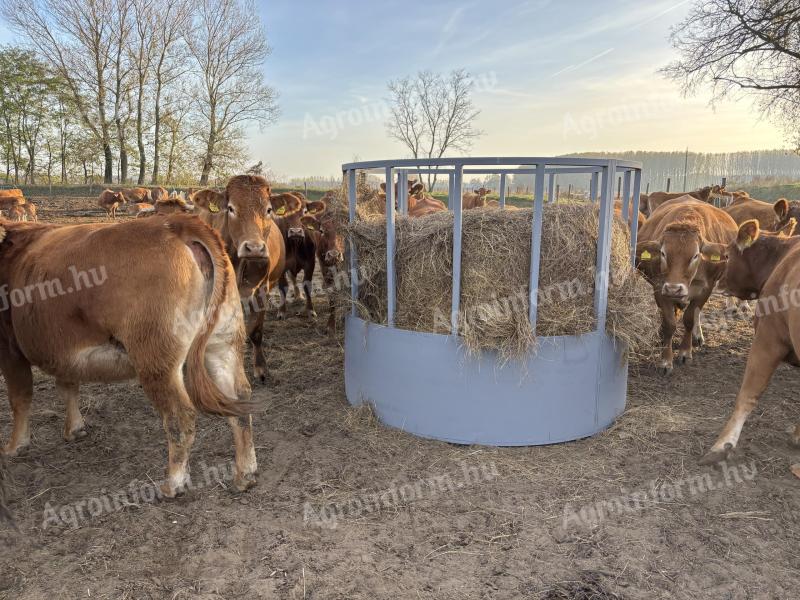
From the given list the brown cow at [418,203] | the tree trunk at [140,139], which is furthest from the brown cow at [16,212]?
the tree trunk at [140,139]

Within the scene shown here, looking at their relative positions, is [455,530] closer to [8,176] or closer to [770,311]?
[770,311]

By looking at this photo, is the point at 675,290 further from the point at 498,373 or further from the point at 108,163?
the point at 108,163

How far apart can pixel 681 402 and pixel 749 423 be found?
1.90 feet

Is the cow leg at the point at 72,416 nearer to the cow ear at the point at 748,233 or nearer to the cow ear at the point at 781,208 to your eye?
the cow ear at the point at 748,233

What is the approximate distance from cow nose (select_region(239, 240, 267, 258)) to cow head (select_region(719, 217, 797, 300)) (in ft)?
14.4

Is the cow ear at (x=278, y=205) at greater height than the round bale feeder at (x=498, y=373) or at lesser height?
greater

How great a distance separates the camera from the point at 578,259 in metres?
4.11

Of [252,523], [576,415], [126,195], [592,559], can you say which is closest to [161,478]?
[252,523]

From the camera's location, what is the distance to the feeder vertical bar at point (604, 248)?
3.94 meters

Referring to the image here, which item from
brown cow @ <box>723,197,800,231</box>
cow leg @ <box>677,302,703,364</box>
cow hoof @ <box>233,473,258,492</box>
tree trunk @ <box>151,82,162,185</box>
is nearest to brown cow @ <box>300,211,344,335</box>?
cow hoof @ <box>233,473,258,492</box>

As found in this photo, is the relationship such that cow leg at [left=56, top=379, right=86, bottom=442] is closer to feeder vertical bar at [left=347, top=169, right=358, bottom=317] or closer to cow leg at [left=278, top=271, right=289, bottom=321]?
feeder vertical bar at [left=347, top=169, right=358, bottom=317]

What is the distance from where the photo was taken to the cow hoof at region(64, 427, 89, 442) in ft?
13.9

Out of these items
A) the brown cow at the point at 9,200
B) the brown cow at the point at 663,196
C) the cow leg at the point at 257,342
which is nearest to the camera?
the cow leg at the point at 257,342

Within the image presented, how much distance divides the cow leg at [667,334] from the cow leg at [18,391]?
570cm
